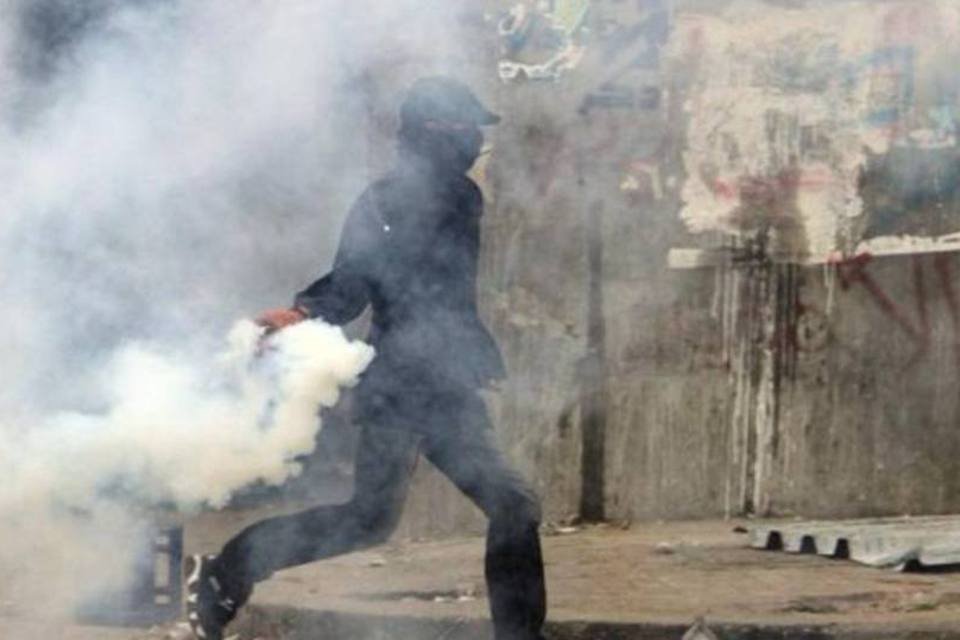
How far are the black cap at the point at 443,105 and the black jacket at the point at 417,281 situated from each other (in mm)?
138

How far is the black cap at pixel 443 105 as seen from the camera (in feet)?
19.2

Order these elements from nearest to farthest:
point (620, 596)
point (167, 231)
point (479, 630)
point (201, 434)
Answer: point (201, 434) < point (479, 630) < point (620, 596) < point (167, 231)

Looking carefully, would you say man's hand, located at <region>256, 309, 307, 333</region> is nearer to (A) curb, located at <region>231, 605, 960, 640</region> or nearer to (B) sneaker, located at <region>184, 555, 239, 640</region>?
(B) sneaker, located at <region>184, 555, 239, 640</region>

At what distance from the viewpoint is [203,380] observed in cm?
591

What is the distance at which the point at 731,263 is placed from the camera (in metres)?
8.49

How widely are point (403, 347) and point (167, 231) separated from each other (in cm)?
190

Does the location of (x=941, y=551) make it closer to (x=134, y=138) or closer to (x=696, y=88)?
(x=696, y=88)

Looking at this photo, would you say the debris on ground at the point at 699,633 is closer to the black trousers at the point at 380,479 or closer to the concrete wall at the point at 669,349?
the black trousers at the point at 380,479

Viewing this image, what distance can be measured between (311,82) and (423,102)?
5.49 feet

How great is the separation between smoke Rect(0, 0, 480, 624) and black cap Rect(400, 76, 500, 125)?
0.73 m

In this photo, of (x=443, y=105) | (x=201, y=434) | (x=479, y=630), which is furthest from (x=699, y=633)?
(x=443, y=105)

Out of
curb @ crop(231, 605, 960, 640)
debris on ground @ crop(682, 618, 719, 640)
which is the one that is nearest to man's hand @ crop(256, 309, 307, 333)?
curb @ crop(231, 605, 960, 640)

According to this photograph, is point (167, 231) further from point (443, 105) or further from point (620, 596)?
point (620, 596)

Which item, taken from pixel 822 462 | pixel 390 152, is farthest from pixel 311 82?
pixel 822 462
